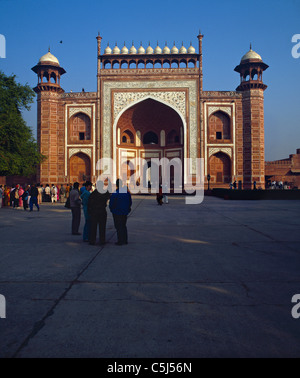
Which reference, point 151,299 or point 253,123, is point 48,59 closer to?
point 253,123

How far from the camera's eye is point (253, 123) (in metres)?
30.0

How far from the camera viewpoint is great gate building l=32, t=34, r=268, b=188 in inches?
1188

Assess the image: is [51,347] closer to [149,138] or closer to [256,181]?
[256,181]

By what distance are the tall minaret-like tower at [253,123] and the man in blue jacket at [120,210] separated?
25.7 m

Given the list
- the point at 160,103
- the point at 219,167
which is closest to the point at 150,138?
the point at 160,103

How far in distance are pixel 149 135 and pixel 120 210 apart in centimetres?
3069

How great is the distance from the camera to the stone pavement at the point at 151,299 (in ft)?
7.09

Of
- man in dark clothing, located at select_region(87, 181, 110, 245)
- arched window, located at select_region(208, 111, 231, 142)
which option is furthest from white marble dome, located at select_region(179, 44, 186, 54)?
man in dark clothing, located at select_region(87, 181, 110, 245)

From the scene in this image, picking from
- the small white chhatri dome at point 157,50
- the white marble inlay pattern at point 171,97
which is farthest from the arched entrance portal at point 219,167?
the small white chhatri dome at point 157,50

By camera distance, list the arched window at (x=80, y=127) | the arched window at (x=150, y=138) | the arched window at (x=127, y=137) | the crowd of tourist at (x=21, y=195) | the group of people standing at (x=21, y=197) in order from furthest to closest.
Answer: the arched window at (x=150, y=138), the arched window at (x=127, y=137), the arched window at (x=80, y=127), the crowd of tourist at (x=21, y=195), the group of people standing at (x=21, y=197)

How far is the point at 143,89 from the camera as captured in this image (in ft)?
101

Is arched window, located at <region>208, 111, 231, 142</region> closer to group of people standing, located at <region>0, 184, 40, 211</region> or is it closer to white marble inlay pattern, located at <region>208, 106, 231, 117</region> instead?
white marble inlay pattern, located at <region>208, 106, 231, 117</region>

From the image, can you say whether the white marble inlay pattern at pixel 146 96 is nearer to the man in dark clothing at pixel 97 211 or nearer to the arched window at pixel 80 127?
the arched window at pixel 80 127
